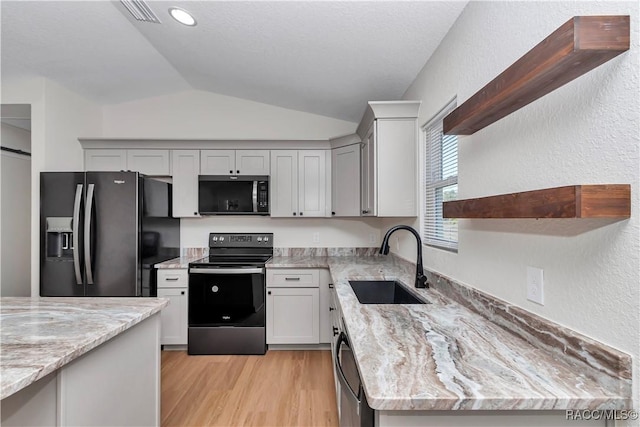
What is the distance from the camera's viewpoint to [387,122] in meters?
2.22

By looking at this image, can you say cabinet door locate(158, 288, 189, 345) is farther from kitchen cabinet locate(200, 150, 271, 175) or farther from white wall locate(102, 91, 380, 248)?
kitchen cabinet locate(200, 150, 271, 175)

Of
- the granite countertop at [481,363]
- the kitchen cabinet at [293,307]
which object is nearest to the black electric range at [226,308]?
the kitchen cabinet at [293,307]

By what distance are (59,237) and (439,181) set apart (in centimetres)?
321

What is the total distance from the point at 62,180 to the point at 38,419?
2.31 m

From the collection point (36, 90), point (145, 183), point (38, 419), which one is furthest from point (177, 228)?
point (38, 419)

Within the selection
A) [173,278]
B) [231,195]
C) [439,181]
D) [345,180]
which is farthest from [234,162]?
[439,181]

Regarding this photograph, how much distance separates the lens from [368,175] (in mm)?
2475

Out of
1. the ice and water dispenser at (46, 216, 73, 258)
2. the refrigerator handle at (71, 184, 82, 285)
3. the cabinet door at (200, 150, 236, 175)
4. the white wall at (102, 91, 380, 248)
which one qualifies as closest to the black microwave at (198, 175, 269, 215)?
the cabinet door at (200, 150, 236, 175)

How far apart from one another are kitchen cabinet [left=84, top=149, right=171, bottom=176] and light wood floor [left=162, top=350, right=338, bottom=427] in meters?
1.89

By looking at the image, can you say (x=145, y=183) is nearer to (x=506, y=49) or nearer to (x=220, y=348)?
(x=220, y=348)

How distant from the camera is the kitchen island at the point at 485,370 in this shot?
686mm

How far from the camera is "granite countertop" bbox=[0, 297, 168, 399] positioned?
824 millimetres

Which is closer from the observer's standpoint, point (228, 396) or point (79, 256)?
point (228, 396)

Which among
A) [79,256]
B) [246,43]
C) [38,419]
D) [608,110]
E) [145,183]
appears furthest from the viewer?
[145,183]
